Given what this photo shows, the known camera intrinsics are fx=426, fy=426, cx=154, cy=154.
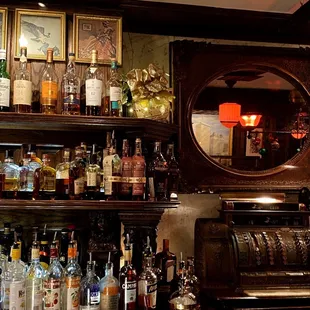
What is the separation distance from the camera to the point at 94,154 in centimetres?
244

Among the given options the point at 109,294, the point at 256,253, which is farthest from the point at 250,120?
the point at 109,294

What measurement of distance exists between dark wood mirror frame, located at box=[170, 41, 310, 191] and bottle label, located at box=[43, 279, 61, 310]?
1.12 metres

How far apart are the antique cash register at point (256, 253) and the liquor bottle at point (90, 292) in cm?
72

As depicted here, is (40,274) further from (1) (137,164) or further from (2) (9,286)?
(1) (137,164)

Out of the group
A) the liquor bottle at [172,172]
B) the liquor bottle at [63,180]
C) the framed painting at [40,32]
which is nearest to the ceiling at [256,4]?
the framed painting at [40,32]

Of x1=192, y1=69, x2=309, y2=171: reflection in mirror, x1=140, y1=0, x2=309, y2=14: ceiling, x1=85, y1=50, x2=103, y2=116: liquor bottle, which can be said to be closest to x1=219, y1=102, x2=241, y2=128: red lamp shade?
x1=192, y1=69, x2=309, y2=171: reflection in mirror

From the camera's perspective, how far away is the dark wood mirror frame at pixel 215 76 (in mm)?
2889

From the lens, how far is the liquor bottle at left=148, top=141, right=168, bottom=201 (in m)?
2.43

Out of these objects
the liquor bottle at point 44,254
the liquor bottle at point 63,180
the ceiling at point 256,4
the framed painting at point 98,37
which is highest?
the ceiling at point 256,4

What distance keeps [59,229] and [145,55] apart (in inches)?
50.9

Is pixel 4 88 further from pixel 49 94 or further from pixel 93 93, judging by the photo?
pixel 93 93

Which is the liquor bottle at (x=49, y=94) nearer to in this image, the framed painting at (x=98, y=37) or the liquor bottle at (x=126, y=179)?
the framed painting at (x=98, y=37)

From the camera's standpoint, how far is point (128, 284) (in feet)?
7.52

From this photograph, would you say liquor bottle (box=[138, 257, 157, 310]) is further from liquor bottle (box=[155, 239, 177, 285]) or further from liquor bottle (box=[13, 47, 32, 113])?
liquor bottle (box=[13, 47, 32, 113])
